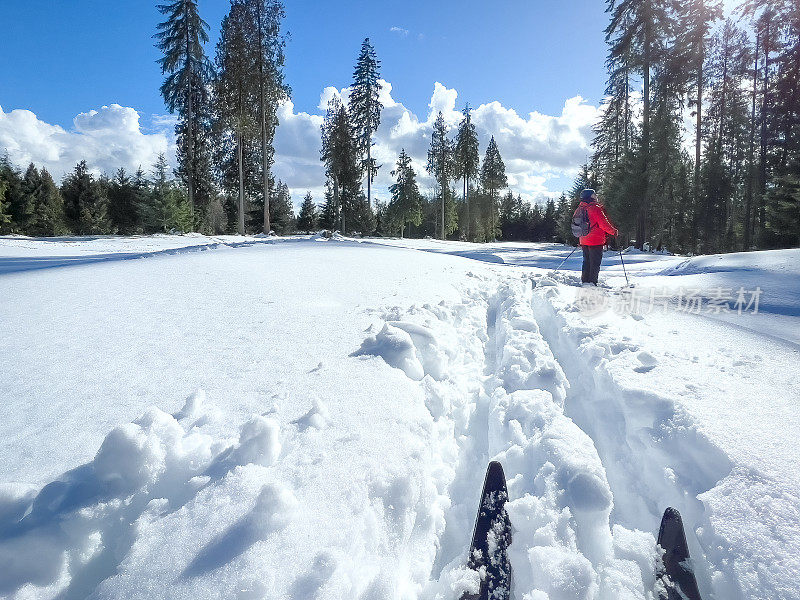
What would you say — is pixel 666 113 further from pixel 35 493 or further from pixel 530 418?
pixel 35 493

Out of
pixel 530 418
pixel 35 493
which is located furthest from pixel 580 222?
pixel 35 493

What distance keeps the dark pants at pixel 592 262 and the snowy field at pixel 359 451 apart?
397 centimetres

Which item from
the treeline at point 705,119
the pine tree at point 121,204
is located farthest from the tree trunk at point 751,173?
the pine tree at point 121,204

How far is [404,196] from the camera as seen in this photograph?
38.9 meters

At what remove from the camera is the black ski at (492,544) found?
1355 millimetres

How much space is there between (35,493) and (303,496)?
0.80 meters

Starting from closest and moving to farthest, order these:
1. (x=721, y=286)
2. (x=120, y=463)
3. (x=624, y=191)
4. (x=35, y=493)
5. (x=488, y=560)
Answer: (x=35, y=493), (x=120, y=463), (x=488, y=560), (x=721, y=286), (x=624, y=191)

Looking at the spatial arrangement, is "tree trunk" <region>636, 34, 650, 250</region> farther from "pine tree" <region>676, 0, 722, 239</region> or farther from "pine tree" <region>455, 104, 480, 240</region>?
"pine tree" <region>455, 104, 480, 240</region>

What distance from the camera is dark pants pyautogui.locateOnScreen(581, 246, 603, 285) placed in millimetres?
7266

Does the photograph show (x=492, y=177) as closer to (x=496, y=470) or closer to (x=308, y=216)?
(x=308, y=216)

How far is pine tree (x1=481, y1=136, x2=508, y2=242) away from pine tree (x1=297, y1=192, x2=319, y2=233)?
1903 cm

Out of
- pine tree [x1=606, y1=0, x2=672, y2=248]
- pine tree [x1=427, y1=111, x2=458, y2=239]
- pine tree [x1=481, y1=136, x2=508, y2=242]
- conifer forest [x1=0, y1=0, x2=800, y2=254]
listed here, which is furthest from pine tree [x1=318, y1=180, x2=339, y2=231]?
pine tree [x1=606, y1=0, x2=672, y2=248]

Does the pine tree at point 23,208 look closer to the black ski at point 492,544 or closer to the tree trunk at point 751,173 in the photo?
the black ski at point 492,544

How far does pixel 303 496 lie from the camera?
4.53 feet
